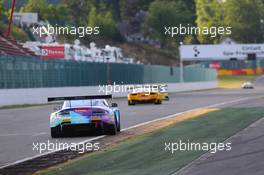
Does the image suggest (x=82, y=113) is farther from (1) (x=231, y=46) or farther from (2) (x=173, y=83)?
(1) (x=231, y=46)

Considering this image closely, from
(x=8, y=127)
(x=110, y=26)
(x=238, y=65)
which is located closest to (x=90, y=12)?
(x=110, y=26)

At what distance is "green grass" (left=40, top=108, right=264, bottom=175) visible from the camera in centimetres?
1310

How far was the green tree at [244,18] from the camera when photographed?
12875 cm

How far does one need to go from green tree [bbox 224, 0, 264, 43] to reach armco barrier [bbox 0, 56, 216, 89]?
4794cm

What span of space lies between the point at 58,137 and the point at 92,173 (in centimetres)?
832

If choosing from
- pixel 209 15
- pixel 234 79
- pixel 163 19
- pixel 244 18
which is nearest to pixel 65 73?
pixel 234 79

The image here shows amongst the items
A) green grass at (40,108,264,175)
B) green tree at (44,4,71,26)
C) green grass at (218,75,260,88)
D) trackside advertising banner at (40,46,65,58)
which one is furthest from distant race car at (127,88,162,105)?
green grass at (218,75,260,88)

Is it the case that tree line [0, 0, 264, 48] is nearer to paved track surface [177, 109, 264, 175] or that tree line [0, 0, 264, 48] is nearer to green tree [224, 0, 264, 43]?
green tree [224, 0, 264, 43]

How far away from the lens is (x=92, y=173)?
13.0 meters

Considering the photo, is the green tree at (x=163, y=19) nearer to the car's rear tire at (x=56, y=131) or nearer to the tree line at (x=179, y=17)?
the tree line at (x=179, y=17)

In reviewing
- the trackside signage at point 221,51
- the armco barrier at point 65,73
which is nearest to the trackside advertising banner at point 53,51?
the armco barrier at point 65,73

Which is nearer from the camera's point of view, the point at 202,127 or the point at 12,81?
the point at 202,127

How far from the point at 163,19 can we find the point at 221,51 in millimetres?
40209

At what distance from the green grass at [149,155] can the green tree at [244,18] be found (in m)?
108
